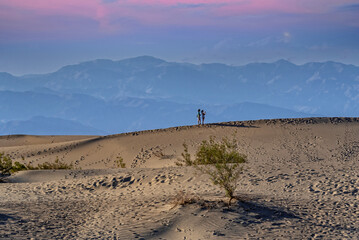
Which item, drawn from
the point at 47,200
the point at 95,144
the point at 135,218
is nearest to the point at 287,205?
the point at 135,218

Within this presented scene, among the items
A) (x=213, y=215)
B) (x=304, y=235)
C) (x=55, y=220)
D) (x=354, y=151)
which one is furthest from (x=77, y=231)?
(x=354, y=151)

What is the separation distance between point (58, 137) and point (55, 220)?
125 ft

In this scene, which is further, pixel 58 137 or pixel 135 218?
pixel 58 137

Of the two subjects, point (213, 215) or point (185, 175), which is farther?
point (185, 175)

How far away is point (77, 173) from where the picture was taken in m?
19.7

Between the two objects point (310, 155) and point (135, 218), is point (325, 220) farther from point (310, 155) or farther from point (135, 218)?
point (310, 155)

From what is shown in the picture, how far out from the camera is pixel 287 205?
40.1ft

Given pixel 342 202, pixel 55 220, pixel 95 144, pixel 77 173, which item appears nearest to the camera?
pixel 55 220

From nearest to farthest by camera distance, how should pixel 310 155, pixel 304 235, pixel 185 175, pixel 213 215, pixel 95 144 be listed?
pixel 304 235
pixel 213 215
pixel 185 175
pixel 310 155
pixel 95 144

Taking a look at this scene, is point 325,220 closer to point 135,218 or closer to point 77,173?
point 135,218

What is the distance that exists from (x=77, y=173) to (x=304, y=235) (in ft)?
39.2

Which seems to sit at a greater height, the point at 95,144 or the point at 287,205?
the point at 95,144

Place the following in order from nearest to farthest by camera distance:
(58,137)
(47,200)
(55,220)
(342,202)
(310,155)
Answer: (55,220)
(342,202)
(47,200)
(310,155)
(58,137)

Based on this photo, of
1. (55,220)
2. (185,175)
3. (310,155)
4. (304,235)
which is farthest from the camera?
(310,155)
